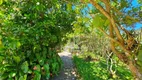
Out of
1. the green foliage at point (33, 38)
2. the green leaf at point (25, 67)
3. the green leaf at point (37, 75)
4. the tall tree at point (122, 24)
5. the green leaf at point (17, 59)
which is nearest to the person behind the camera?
the tall tree at point (122, 24)

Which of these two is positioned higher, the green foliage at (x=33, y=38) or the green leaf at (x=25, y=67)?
the green foliage at (x=33, y=38)

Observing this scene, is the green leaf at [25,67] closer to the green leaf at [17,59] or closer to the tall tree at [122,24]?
the green leaf at [17,59]

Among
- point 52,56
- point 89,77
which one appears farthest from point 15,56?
point 89,77

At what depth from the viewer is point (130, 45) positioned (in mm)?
1419

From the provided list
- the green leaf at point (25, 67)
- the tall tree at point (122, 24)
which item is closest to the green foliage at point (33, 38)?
the green leaf at point (25, 67)

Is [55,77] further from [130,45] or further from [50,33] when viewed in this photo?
[130,45]

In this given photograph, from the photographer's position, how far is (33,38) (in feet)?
22.6

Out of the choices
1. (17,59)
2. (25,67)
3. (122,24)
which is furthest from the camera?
(25,67)

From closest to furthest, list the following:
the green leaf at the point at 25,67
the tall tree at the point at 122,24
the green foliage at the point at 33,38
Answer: the tall tree at the point at 122,24
the green foliage at the point at 33,38
the green leaf at the point at 25,67

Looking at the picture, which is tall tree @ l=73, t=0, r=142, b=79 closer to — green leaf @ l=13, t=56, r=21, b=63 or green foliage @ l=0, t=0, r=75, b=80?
green foliage @ l=0, t=0, r=75, b=80

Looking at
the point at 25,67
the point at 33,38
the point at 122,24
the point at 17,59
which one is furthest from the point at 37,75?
the point at 122,24

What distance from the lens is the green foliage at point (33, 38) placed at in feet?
21.0

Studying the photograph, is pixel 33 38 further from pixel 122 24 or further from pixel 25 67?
pixel 122 24

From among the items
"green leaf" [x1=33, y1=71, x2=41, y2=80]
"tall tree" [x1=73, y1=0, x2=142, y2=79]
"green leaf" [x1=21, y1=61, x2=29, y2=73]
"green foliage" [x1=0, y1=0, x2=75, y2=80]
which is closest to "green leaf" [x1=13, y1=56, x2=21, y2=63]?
"green foliage" [x1=0, y1=0, x2=75, y2=80]
